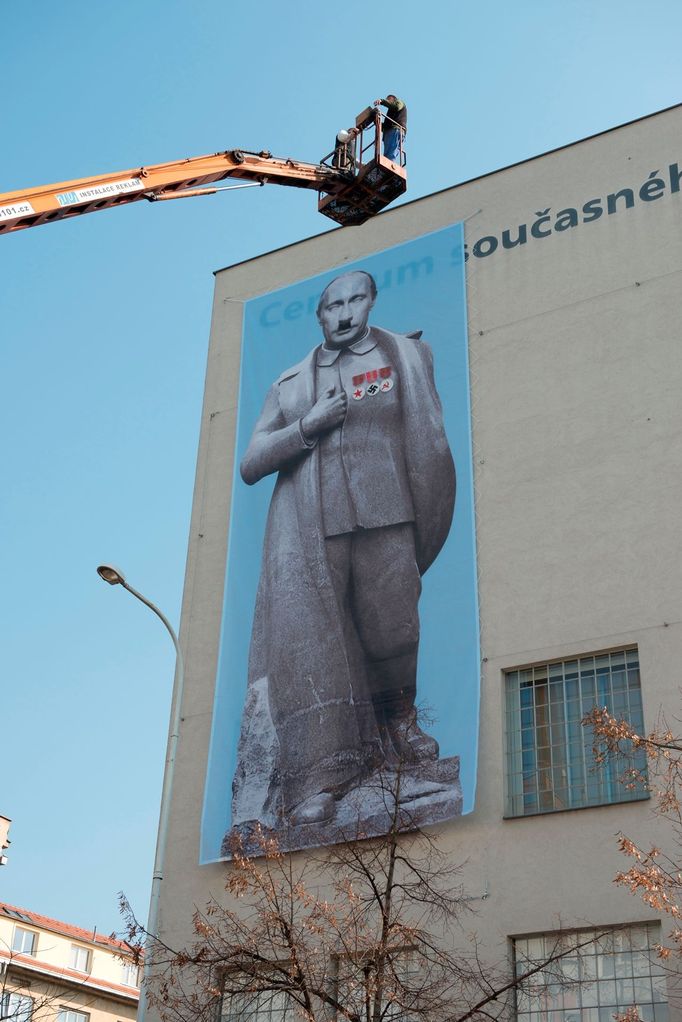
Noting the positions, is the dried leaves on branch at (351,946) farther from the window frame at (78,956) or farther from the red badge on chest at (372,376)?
the window frame at (78,956)

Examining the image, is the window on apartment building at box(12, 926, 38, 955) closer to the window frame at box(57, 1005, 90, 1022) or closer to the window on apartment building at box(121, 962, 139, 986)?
the window frame at box(57, 1005, 90, 1022)

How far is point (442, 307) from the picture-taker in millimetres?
28594

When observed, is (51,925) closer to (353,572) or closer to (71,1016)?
(71,1016)

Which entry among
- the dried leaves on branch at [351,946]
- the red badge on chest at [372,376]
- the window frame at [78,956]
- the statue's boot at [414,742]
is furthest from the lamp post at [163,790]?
the window frame at [78,956]

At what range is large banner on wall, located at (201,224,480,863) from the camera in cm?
2377

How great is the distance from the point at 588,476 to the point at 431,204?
8.87 m

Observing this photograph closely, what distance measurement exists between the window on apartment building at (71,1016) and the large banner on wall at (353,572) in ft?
88.8

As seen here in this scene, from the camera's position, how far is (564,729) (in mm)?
23031

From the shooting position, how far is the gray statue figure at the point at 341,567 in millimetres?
24266

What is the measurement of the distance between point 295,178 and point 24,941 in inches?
1350

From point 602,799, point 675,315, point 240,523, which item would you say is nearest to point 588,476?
point 675,315

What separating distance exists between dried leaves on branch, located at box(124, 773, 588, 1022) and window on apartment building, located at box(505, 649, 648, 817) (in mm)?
1970

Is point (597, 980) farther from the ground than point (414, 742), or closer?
closer

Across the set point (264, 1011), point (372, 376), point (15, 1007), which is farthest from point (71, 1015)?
point (372, 376)
